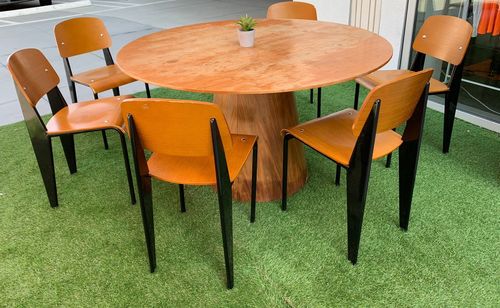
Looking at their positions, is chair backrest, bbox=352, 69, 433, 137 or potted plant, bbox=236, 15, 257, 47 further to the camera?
potted plant, bbox=236, 15, 257, 47

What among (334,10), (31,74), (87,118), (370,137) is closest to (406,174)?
(370,137)

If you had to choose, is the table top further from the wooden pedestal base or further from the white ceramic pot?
the wooden pedestal base

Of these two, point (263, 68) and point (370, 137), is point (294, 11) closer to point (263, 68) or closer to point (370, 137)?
point (263, 68)

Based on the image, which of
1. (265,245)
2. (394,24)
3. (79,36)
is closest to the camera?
(265,245)

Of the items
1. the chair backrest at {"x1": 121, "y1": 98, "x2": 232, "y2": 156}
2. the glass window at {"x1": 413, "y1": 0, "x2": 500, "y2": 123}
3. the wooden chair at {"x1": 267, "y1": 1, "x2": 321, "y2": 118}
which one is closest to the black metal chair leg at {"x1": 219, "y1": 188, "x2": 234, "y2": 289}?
the chair backrest at {"x1": 121, "y1": 98, "x2": 232, "y2": 156}

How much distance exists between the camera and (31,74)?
2342 mm

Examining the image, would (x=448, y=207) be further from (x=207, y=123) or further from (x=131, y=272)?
(x=131, y=272)

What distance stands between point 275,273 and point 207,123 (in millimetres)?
853

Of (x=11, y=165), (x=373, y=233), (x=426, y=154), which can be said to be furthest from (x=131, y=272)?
(x=426, y=154)

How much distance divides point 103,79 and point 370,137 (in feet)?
6.99

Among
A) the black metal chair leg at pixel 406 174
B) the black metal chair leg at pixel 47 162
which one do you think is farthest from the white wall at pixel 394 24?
the black metal chair leg at pixel 47 162

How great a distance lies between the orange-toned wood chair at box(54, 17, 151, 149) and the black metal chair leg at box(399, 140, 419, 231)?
Answer: 1.93 metres

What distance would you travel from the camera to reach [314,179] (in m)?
2.68

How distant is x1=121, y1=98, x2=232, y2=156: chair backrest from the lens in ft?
4.89
